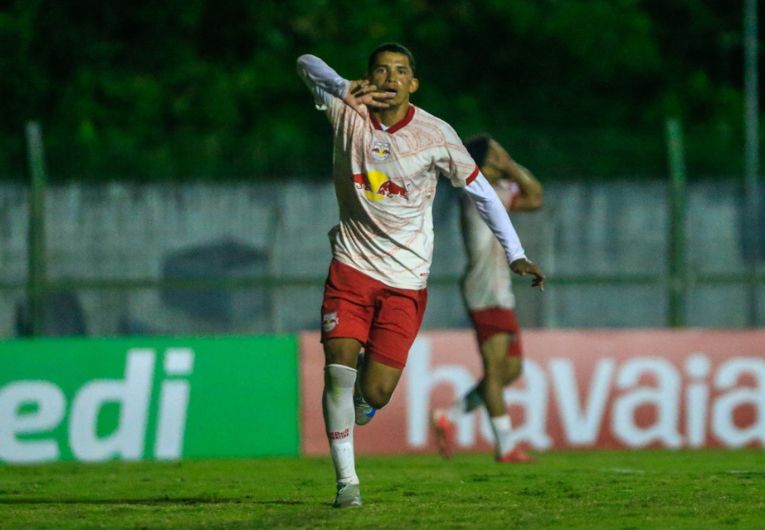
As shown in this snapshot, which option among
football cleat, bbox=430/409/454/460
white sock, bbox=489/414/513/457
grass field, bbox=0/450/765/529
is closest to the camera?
grass field, bbox=0/450/765/529

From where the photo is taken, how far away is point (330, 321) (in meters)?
9.23

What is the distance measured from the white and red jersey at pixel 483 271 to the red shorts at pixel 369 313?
4.16 meters

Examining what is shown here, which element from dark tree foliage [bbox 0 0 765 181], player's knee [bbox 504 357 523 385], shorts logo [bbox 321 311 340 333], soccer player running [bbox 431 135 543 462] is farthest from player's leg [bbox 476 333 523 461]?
dark tree foliage [bbox 0 0 765 181]

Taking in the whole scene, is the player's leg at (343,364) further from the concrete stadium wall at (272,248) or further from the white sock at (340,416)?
the concrete stadium wall at (272,248)

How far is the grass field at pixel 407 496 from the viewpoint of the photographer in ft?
28.3

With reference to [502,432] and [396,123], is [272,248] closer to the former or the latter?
[502,432]

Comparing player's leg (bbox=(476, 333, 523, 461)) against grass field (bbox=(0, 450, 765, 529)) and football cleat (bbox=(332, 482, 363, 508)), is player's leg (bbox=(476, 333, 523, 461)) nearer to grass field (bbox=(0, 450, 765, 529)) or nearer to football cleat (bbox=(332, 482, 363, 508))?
grass field (bbox=(0, 450, 765, 529))

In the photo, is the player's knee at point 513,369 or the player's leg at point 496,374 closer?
the player's leg at point 496,374

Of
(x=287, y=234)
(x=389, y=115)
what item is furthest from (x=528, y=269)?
(x=287, y=234)

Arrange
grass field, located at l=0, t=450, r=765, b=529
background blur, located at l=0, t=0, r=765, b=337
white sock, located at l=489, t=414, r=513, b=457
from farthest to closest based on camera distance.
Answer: background blur, located at l=0, t=0, r=765, b=337 → white sock, located at l=489, t=414, r=513, b=457 → grass field, located at l=0, t=450, r=765, b=529

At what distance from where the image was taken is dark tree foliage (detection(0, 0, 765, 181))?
18406 millimetres

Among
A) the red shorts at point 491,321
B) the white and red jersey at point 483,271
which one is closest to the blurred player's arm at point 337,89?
the white and red jersey at point 483,271

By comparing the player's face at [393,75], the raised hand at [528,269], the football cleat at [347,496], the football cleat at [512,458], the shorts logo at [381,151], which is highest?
the player's face at [393,75]

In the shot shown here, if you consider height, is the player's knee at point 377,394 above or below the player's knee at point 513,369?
below
